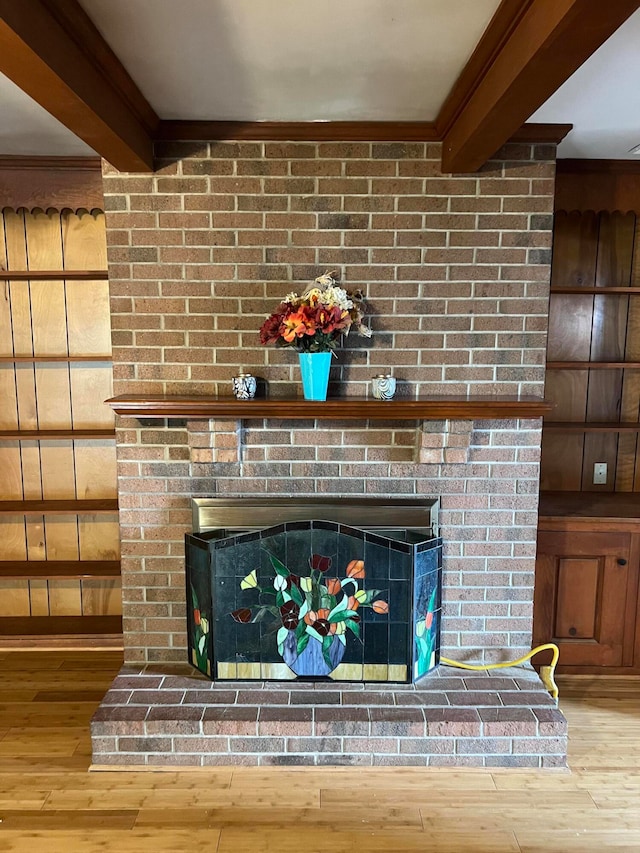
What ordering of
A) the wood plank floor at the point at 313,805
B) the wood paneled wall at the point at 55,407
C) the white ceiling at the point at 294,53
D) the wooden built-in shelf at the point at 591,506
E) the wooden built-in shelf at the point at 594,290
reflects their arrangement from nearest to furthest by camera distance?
the white ceiling at the point at 294,53 < the wood plank floor at the point at 313,805 < the wooden built-in shelf at the point at 591,506 < the wooden built-in shelf at the point at 594,290 < the wood paneled wall at the point at 55,407

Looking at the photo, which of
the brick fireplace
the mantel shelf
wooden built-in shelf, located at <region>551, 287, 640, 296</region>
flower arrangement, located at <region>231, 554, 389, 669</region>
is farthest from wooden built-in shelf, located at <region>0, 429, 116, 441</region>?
wooden built-in shelf, located at <region>551, 287, 640, 296</region>

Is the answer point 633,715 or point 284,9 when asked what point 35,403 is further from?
point 633,715

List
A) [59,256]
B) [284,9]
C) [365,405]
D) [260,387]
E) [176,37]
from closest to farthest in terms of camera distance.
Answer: [284,9]
[176,37]
[365,405]
[260,387]
[59,256]

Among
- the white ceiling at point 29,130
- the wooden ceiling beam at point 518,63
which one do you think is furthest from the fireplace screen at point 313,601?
the white ceiling at point 29,130

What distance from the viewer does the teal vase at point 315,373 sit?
2.30 m

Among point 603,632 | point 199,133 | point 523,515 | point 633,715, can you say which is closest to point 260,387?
point 199,133

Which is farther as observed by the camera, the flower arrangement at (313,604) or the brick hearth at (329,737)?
the flower arrangement at (313,604)

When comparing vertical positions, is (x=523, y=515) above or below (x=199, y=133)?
below

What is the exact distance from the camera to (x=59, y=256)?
2969 mm

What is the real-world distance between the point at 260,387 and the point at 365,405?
18.4 inches

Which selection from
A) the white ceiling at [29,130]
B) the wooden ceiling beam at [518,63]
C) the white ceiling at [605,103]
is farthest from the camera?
the white ceiling at [29,130]

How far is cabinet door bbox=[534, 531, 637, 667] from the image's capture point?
2.70 m

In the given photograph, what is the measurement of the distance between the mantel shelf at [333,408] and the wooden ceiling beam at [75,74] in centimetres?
90

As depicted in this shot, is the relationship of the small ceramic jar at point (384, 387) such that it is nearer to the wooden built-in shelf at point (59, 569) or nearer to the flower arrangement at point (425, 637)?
the flower arrangement at point (425, 637)
